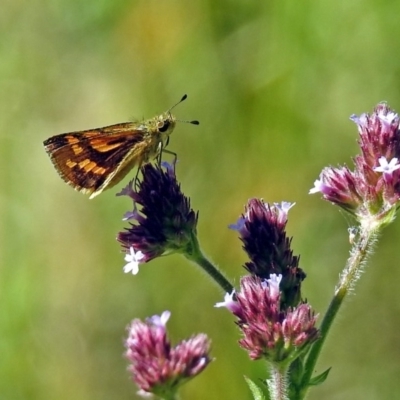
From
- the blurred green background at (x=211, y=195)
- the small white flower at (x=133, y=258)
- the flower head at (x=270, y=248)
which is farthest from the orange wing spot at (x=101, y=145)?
the blurred green background at (x=211, y=195)

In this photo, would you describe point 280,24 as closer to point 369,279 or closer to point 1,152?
point 369,279

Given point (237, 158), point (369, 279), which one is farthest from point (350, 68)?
point (369, 279)

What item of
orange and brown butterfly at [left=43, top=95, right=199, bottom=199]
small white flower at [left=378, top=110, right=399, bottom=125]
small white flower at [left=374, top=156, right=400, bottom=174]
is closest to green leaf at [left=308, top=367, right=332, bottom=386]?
small white flower at [left=374, top=156, right=400, bottom=174]

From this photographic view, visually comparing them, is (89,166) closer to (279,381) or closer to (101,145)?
(101,145)

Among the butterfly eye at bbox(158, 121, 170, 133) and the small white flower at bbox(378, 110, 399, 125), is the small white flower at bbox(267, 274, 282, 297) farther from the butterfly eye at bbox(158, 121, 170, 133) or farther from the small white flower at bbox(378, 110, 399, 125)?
the butterfly eye at bbox(158, 121, 170, 133)

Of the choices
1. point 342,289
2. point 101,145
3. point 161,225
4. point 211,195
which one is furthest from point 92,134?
point 211,195

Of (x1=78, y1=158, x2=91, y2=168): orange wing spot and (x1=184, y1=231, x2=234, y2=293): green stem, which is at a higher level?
(x1=78, y1=158, x2=91, y2=168): orange wing spot
